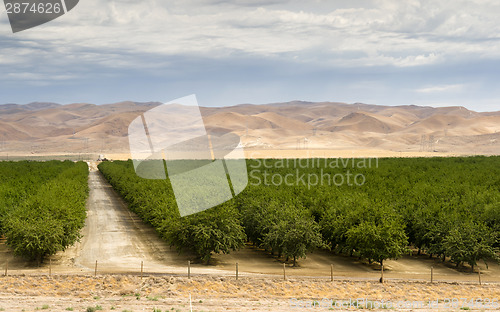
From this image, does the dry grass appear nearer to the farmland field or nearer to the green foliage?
the farmland field

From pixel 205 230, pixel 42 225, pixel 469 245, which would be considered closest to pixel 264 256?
pixel 205 230

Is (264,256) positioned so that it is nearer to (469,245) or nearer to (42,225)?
(469,245)

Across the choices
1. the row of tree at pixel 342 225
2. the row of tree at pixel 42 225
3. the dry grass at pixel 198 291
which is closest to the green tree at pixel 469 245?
the row of tree at pixel 342 225

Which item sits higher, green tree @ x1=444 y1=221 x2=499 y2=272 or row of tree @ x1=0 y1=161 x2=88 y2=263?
row of tree @ x1=0 y1=161 x2=88 y2=263

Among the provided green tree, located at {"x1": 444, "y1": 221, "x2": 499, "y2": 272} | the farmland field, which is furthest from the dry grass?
green tree, located at {"x1": 444, "y1": 221, "x2": 499, "y2": 272}

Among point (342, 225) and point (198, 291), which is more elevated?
point (198, 291)

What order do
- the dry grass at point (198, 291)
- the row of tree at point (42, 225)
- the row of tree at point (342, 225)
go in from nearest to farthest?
the dry grass at point (198, 291) < the row of tree at point (42, 225) < the row of tree at point (342, 225)

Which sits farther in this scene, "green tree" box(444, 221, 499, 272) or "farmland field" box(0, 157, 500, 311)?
"green tree" box(444, 221, 499, 272)

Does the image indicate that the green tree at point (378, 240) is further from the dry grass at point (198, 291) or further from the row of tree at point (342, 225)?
the dry grass at point (198, 291)

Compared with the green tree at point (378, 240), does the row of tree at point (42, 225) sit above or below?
above

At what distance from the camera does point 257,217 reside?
4631cm

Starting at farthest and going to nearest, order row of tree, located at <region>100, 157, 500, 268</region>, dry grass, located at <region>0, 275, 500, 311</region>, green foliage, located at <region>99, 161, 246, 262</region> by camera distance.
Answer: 1. green foliage, located at <region>99, 161, 246, 262</region>
2. row of tree, located at <region>100, 157, 500, 268</region>
3. dry grass, located at <region>0, 275, 500, 311</region>

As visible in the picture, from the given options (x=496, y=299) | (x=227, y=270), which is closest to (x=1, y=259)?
(x=227, y=270)

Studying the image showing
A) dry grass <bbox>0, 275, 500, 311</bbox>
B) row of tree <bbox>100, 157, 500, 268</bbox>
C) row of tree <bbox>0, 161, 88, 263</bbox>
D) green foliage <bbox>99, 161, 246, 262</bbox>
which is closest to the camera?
dry grass <bbox>0, 275, 500, 311</bbox>
